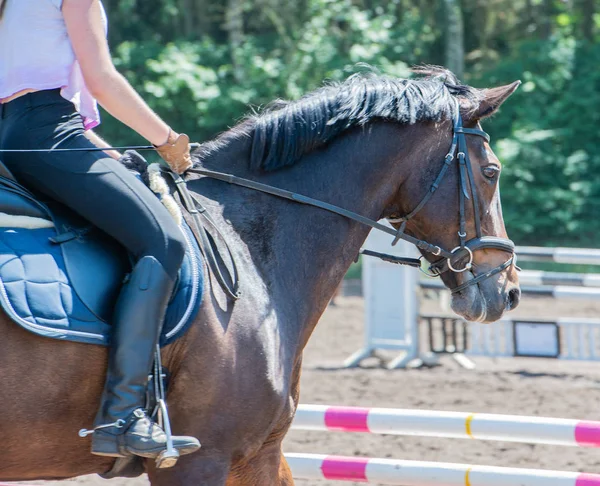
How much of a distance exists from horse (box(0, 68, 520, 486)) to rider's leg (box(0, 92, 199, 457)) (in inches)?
5.8

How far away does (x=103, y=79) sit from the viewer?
2996 millimetres

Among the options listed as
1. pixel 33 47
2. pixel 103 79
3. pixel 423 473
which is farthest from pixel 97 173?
pixel 423 473

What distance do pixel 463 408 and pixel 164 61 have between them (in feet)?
52.2

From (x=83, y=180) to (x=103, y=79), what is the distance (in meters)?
0.36

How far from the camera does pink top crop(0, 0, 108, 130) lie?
9.63 feet

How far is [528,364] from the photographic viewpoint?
955 cm

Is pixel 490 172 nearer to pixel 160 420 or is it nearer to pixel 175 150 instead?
pixel 175 150

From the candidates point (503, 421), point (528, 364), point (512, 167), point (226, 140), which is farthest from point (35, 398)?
point (512, 167)

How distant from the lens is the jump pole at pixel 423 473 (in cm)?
412

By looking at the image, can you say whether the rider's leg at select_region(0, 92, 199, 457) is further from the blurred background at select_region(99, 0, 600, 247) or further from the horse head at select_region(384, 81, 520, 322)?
the blurred background at select_region(99, 0, 600, 247)

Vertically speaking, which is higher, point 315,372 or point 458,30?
point 458,30

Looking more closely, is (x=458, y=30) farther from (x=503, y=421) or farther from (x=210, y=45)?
(x=503, y=421)

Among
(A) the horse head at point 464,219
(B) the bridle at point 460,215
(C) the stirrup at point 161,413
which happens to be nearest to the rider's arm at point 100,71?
(B) the bridle at point 460,215

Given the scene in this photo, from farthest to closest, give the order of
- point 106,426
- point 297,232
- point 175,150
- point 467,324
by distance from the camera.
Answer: point 467,324, point 297,232, point 175,150, point 106,426
